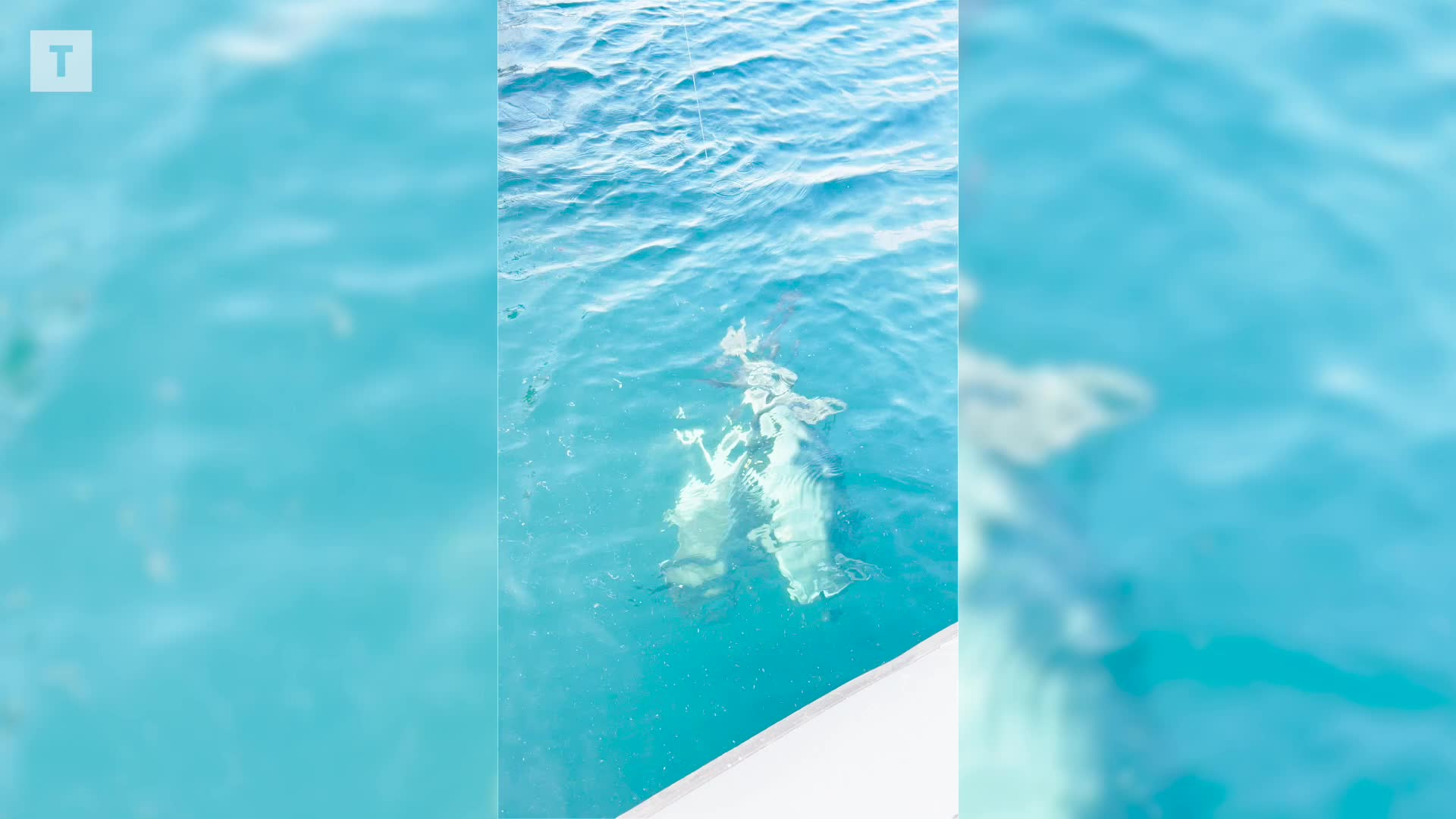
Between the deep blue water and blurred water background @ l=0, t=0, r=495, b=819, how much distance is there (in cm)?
333

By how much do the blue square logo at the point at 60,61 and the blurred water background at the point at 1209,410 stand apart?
1.34 metres

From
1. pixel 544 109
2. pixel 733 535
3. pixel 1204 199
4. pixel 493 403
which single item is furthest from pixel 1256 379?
pixel 544 109

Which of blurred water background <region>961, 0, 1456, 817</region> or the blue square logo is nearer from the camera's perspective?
blurred water background <region>961, 0, 1456, 817</region>

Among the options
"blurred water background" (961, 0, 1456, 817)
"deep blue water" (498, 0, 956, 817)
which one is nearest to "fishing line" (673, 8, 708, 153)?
"deep blue water" (498, 0, 956, 817)

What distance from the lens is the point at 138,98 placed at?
1342 millimetres

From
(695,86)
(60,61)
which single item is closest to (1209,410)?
(60,61)

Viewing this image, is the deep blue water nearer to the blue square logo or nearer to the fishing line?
the fishing line

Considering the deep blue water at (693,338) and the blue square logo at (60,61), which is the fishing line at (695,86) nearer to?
the deep blue water at (693,338)

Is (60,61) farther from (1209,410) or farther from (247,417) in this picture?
(1209,410)

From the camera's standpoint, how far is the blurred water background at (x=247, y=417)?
4.29 ft

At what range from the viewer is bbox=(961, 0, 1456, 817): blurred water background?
82 cm

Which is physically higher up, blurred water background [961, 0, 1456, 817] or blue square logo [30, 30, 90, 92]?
blue square logo [30, 30, 90, 92]

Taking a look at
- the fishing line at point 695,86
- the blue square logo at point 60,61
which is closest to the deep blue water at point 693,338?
the fishing line at point 695,86

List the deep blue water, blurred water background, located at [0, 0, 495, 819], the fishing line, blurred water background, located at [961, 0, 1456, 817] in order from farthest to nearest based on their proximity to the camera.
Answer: the fishing line, the deep blue water, blurred water background, located at [0, 0, 495, 819], blurred water background, located at [961, 0, 1456, 817]
